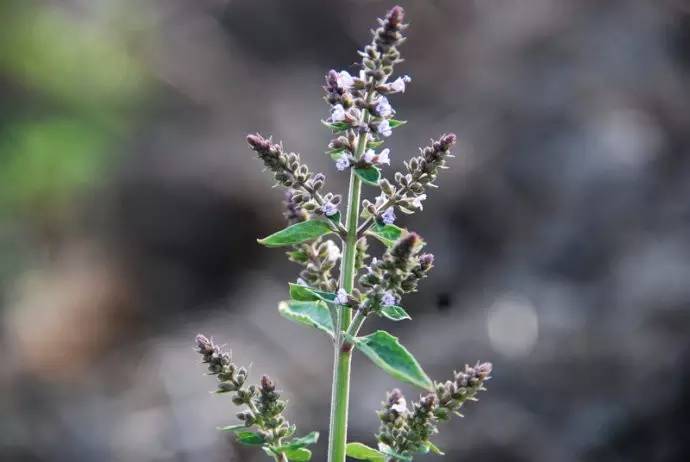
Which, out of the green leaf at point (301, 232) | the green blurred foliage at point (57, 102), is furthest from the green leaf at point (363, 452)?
the green blurred foliage at point (57, 102)

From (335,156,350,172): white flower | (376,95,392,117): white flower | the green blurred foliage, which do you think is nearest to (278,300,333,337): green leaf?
(335,156,350,172): white flower

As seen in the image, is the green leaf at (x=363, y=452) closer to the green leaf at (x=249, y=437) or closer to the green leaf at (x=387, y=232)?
the green leaf at (x=249, y=437)

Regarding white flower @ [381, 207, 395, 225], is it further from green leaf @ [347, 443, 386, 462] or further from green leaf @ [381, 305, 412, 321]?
green leaf @ [347, 443, 386, 462]

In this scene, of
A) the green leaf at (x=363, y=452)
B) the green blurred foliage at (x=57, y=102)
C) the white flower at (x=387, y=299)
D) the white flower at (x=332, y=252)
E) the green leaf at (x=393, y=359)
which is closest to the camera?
the green leaf at (x=393, y=359)

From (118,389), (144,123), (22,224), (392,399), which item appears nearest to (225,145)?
(144,123)

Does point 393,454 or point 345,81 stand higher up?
point 345,81

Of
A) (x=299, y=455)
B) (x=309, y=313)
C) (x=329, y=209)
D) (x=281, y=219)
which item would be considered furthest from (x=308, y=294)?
(x=281, y=219)

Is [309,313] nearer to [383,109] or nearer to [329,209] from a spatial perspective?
[329,209]
